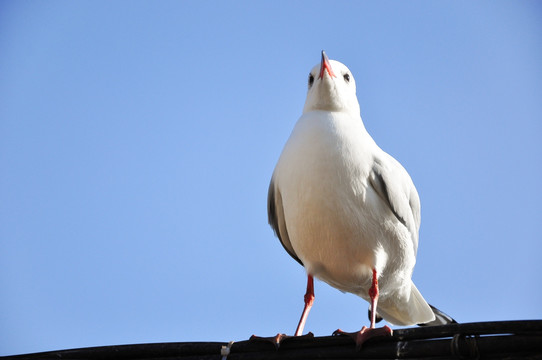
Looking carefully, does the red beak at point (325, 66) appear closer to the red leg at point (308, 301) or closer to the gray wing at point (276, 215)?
the gray wing at point (276, 215)

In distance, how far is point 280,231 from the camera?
6.13 metres

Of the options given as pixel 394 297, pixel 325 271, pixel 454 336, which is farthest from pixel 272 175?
pixel 454 336

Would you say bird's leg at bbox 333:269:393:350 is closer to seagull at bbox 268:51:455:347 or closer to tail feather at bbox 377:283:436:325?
seagull at bbox 268:51:455:347

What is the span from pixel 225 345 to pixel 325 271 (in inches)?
81.5

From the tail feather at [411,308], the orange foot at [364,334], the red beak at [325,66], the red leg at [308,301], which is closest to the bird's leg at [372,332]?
the orange foot at [364,334]

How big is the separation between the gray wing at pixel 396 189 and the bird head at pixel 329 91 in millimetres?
703

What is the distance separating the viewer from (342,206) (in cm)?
534

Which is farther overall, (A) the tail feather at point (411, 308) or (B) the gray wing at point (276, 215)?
(A) the tail feather at point (411, 308)

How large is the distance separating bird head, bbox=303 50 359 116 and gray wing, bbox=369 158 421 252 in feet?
2.31

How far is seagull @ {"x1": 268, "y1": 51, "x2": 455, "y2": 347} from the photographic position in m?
5.38

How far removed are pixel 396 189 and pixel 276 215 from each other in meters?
1.11

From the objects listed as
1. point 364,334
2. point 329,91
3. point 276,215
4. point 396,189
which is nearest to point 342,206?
point 396,189

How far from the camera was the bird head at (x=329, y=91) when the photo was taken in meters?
6.28

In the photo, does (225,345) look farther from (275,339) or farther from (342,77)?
(342,77)
